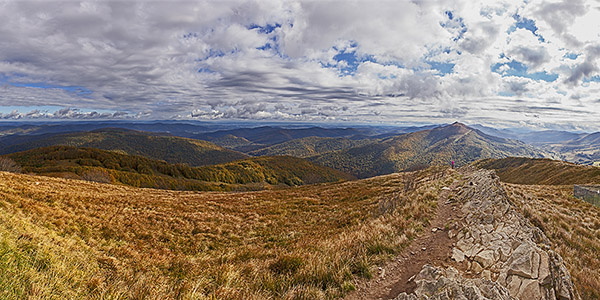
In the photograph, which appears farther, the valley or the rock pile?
the rock pile

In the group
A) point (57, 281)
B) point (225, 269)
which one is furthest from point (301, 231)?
point (57, 281)

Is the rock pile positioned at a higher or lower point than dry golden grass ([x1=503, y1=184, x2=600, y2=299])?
higher

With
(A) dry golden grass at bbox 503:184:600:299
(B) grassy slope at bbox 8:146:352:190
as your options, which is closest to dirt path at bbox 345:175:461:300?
(A) dry golden grass at bbox 503:184:600:299

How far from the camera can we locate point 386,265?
7926 mm

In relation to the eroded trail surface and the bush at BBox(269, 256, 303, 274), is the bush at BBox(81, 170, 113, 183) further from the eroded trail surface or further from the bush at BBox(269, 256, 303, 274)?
the eroded trail surface

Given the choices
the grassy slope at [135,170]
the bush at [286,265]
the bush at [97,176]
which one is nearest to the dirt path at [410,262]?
the bush at [286,265]

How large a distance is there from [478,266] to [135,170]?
151160 millimetres

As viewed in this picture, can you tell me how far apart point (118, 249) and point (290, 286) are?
834cm

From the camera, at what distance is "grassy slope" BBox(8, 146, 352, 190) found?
9069 cm

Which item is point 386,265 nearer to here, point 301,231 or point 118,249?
point 301,231

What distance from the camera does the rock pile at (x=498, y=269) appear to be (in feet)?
18.7

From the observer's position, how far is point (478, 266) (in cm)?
768

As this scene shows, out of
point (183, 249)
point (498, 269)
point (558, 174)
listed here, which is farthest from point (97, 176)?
point (558, 174)

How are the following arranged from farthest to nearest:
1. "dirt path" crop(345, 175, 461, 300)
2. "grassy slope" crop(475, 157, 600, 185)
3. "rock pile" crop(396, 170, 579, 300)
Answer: "grassy slope" crop(475, 157, 600, 185)
"dirt path" crop(345, 175, 461, 300)
"rock pile" crop(396, 170, 579, 300)
